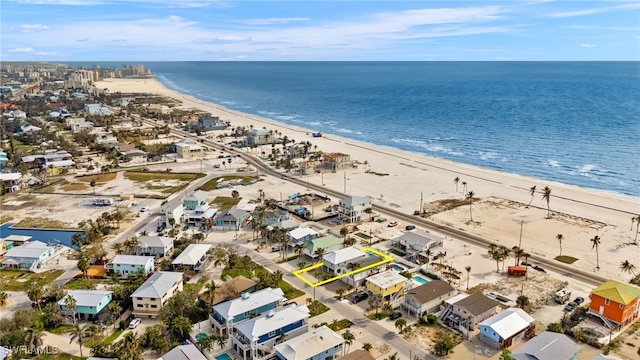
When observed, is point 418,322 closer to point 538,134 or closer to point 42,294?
point 42,294

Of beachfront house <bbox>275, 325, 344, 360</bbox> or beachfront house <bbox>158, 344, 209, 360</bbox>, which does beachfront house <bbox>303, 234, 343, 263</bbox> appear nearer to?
beachfront house <bbox>275, 325, 344, 360</bbox>

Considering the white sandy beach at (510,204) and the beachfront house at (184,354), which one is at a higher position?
the white sandy beach at (510,204)

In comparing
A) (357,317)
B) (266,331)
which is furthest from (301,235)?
(266,331)

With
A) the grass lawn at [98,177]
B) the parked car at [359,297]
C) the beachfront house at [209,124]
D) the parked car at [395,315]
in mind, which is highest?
the beachfront house at [209,124]

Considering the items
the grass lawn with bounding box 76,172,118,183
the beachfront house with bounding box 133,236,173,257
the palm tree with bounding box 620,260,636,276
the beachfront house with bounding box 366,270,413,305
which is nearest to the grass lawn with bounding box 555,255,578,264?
the palm tree with bounding box 620,260,636,276

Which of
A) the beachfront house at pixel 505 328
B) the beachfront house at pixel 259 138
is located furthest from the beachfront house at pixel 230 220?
the beachfront house at pixel 259 138

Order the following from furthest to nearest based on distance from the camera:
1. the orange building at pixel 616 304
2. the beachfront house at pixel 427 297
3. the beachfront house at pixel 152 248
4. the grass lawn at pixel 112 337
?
the beachfront house at pixel 152 248 < the beachfront house at pixel 427 297 < the orange building at pixel 616 304 < the grass lawn at pixel 112 337

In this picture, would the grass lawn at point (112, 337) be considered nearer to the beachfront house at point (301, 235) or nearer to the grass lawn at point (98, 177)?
the beachfront house at point (301, 235)

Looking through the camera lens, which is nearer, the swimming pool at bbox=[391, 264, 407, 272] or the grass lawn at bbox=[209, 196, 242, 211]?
the swimming pool at bbox=[391, 264, 407, 272]
